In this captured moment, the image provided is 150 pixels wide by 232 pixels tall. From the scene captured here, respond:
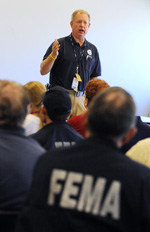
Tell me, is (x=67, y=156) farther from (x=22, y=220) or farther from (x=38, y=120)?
(x=38, y=120)

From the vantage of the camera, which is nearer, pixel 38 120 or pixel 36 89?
pixel 38 120

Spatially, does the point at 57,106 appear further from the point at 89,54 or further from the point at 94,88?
the point at 89,54

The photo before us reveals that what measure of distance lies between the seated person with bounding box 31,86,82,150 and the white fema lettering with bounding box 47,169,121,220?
756 millimetres

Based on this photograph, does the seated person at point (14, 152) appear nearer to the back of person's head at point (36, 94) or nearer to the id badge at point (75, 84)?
the back of person's head at point (36, 94)

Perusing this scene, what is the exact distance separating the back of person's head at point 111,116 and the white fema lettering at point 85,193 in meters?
0.16

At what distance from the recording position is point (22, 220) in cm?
109

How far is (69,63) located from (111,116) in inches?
104

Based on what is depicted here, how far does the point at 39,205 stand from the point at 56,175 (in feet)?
0.38

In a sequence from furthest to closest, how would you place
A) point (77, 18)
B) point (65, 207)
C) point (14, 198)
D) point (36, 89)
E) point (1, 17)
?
point (1, 17), point (77, 18), point (36, 89), point (14, 198), point (65, 207)

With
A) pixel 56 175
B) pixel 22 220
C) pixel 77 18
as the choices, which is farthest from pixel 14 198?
pixel 77 18

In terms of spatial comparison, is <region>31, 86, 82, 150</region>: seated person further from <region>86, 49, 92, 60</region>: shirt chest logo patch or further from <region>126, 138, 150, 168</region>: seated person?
<region>86, 49, 92, 60</region>: shirt chest logo patch

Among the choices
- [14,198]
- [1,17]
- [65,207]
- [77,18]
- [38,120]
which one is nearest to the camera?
[65,207]

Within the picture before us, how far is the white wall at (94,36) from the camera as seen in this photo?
499 centimetres

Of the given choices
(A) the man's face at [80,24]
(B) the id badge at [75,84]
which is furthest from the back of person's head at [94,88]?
(A) the man's face at [80,24]
